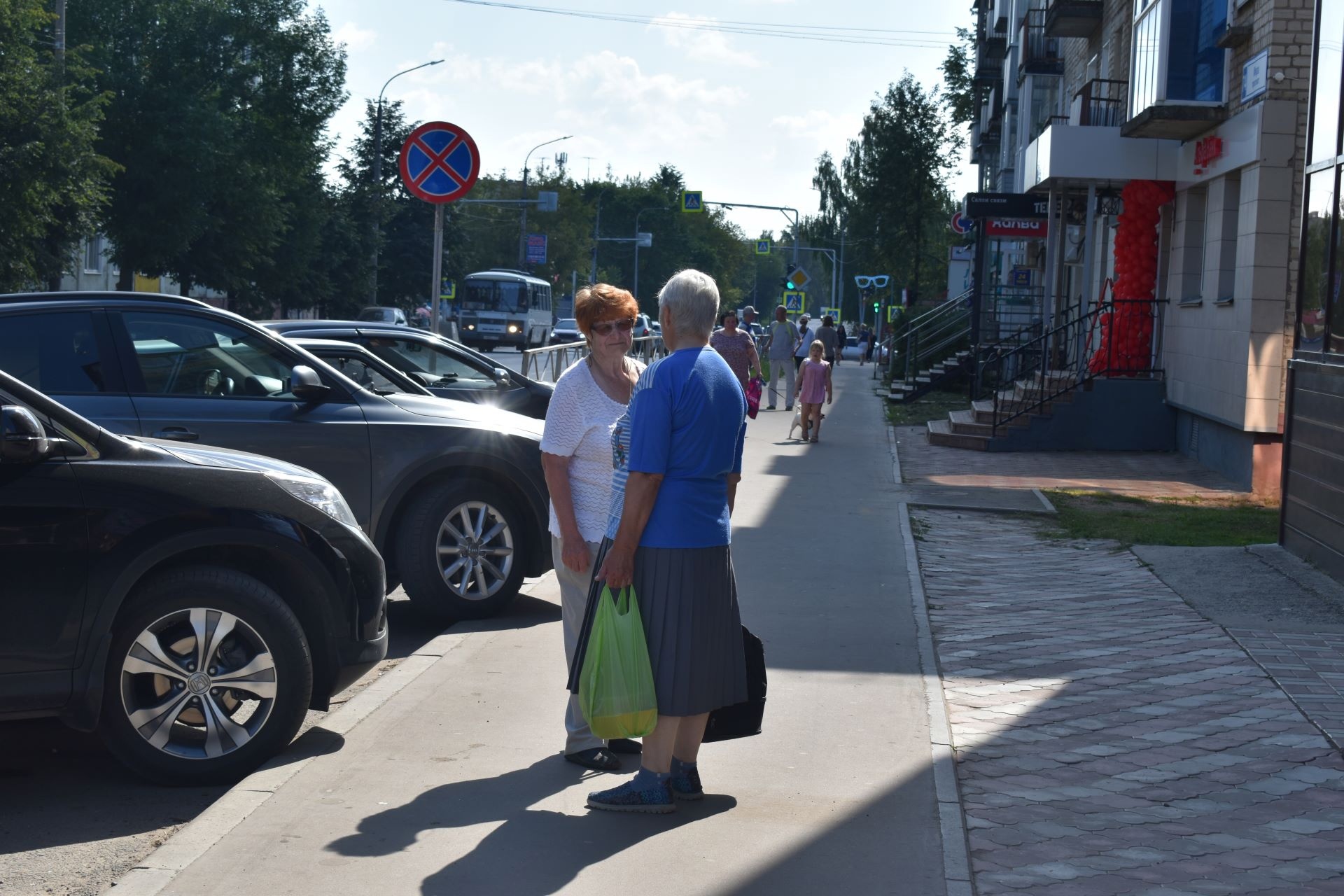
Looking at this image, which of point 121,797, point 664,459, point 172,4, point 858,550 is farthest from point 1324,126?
point 172,4

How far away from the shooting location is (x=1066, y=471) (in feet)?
55.6

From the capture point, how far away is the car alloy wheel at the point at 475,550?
779cm

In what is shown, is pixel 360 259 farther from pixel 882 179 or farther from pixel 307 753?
pixel 307 753

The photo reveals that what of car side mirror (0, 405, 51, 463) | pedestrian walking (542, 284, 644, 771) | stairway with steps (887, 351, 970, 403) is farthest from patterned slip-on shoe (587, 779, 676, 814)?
stairway with steps (887, 351, 970, 403)

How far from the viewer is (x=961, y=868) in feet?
14.2

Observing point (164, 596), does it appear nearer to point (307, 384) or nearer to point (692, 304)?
point (692, 304)

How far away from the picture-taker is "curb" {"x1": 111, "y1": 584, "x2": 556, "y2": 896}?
4125 mm

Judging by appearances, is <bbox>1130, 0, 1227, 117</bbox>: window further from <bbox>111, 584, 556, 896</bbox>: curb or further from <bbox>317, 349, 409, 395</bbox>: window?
<bbox>111, 584, 556, 896</bbox>: curb

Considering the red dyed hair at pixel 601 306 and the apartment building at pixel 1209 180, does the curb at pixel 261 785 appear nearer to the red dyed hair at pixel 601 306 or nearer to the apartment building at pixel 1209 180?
the red dyed hair at pixel 601 306

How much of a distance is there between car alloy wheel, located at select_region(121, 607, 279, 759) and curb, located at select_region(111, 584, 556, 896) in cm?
22

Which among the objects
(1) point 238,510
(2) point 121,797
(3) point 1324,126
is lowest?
(2) point 121,797

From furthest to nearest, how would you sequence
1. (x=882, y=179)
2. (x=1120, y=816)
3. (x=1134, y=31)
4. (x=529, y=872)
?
(x=882, y=179)
(x=1134, y=31)
(x=1120, y=816)
(x=529, y=872)

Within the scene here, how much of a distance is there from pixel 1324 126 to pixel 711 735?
7.55m

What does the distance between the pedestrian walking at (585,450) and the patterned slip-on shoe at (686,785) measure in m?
0.44
